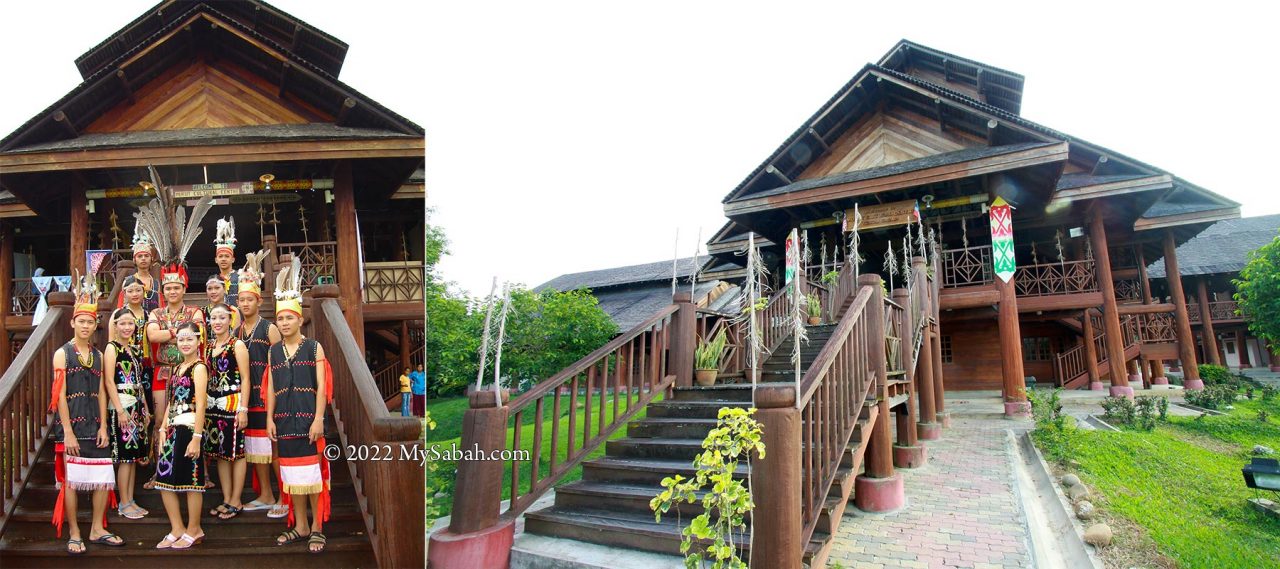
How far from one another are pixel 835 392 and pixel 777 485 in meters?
1.29

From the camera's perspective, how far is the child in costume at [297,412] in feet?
8.45

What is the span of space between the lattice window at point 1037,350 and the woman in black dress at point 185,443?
18.7m

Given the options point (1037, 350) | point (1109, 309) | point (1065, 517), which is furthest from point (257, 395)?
point (1037, 350)

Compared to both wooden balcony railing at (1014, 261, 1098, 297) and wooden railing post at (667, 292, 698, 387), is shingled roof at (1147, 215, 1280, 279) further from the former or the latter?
wooden railing post at (667, 292, 698, 387)

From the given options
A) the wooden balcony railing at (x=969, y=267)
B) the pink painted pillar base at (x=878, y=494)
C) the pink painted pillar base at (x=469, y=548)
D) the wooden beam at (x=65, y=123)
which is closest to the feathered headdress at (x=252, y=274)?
the wooden beam at (x=65, y=123)

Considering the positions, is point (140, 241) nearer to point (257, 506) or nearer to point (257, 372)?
point (257, 372)

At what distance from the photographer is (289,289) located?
8.92ft

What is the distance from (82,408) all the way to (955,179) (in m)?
11.1

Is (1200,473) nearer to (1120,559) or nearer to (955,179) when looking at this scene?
(1120,559)

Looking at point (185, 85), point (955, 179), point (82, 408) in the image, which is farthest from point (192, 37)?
point (955, 179)

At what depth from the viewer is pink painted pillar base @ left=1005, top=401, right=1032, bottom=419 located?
978cm

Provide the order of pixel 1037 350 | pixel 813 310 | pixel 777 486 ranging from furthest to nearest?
1. pixel 1037 350
2. pixel 813 310
3. pixel 777 486

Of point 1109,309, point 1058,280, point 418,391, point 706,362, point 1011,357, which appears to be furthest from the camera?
point 1058,280

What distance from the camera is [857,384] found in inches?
194
